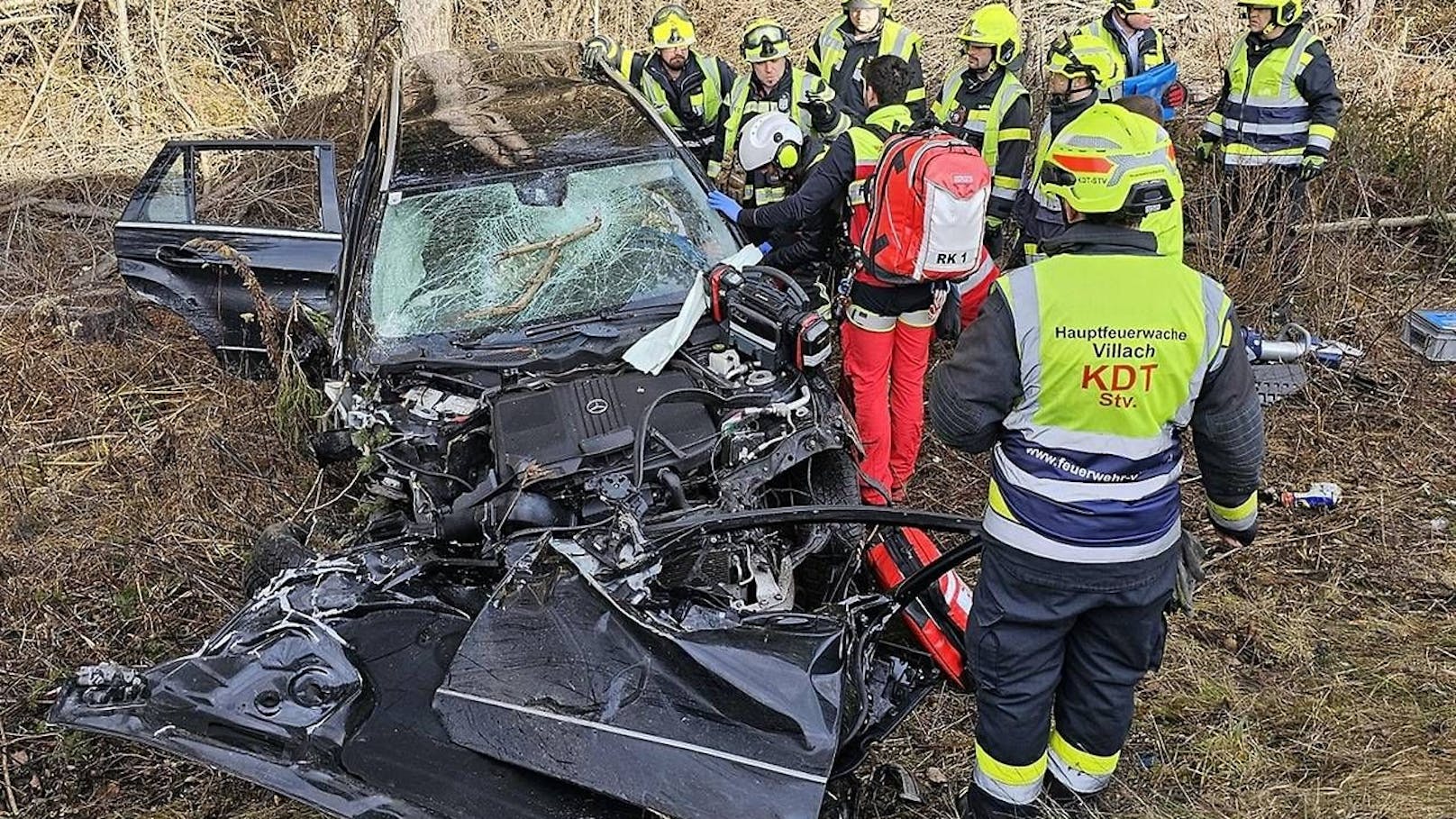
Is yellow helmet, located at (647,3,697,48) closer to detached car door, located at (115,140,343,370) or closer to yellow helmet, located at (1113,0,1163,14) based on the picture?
detached car door, located at (115,140,343,370)

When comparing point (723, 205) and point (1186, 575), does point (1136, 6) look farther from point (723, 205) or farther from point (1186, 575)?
point (1186, 575)

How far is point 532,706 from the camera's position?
2490mm

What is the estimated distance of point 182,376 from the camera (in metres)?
5.80

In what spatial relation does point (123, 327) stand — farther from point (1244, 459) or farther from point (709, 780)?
point (1244, 459)

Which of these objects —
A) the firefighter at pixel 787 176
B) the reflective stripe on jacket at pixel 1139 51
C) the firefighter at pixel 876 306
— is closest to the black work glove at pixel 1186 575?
the firefighter at pixel 876 306

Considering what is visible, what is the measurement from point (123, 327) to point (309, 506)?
247 centimetres

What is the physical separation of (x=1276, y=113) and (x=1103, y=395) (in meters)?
4.26

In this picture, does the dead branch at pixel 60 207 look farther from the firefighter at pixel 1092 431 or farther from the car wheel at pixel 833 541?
the firefighter at pixel 1092 431

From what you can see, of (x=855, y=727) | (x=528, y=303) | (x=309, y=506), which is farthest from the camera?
(x=309, y=506)

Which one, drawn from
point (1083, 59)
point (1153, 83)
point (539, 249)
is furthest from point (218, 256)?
point (1153, 83)

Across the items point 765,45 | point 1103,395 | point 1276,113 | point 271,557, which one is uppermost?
point 1103,395

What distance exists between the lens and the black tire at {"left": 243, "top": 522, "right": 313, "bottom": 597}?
3.73 meters

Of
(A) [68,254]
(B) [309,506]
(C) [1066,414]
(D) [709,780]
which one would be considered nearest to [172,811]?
(B) [309,506]

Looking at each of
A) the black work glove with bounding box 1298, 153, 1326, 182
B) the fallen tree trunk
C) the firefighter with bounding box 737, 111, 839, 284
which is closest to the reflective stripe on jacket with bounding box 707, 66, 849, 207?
the firefighter with bounding box 737, 111, 839, 284
